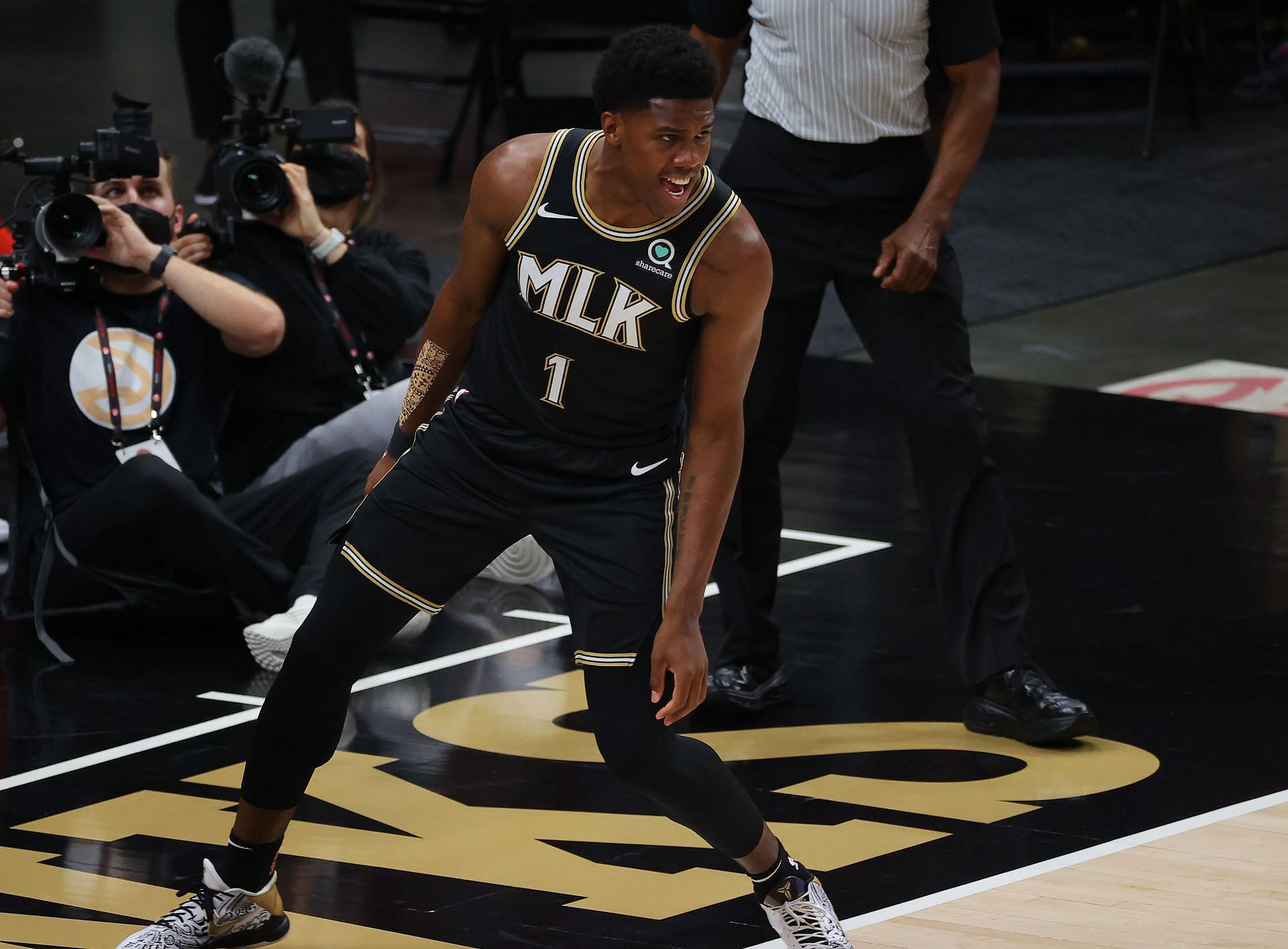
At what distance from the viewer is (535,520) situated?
317 cm

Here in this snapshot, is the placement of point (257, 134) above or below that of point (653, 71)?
below

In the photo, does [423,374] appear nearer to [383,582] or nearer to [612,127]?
[383,582]

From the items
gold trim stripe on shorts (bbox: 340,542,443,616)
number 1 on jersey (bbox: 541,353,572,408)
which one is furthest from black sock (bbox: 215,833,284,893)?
number 1 on jersey (bbox: 541,353,572,408)

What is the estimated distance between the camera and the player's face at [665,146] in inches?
114

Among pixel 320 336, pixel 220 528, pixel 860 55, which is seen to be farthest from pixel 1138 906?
pixel 320 336

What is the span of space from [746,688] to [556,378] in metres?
1.45

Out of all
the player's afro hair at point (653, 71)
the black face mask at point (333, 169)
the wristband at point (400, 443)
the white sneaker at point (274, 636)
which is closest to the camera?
the player's afro hair at point (653, 71)

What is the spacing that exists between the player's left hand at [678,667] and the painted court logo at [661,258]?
509 mm

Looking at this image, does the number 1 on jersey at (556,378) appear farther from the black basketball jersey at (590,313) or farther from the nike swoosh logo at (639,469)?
the nike swoosh logo at (639,469)

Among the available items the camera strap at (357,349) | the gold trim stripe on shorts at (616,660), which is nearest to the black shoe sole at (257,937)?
the gold trim stripe on shorts at (616,660)

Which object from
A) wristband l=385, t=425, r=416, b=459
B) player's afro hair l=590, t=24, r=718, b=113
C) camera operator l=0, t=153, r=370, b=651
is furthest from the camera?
camera operator l=0, t=153, r=370, b=651

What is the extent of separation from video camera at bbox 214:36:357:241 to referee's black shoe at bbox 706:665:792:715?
5.38 ft

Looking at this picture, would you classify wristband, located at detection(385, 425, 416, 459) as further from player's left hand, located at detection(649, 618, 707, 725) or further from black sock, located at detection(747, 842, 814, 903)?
black sock, located at detection(747, 842, 814, 903)

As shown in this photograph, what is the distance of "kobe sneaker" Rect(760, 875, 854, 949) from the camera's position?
3.16 metres
